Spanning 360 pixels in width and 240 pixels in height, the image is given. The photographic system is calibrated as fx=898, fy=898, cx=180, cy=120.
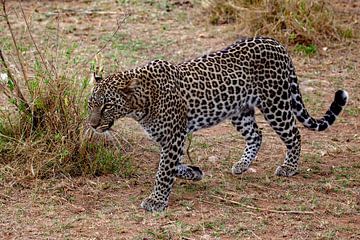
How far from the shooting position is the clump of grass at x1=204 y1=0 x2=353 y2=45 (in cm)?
1285

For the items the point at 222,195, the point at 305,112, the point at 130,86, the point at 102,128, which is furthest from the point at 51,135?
the point at 305,112

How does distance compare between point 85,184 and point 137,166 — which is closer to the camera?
point 85,184

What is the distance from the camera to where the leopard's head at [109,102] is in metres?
7.74

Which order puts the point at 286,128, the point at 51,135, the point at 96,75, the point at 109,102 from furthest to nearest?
the point at 286,128
the point at 51,135
the point at 96,75
the point at 109,102

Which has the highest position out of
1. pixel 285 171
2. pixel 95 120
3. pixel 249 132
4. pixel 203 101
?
pixel 95 120

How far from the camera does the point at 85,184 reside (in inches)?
328

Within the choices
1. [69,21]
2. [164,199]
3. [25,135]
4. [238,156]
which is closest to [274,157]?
[238,156]

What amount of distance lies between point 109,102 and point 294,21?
18.6 feet

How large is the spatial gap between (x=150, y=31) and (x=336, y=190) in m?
6.15

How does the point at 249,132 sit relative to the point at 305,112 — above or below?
below

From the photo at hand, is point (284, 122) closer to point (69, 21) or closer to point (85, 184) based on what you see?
point (85, 184)

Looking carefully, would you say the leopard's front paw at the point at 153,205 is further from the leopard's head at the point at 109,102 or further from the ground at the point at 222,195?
the leopard's head at the point at 109,102

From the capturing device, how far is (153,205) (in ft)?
25.6

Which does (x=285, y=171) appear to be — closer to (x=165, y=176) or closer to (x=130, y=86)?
(x=165, y=176)
